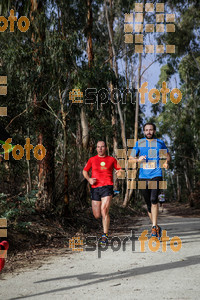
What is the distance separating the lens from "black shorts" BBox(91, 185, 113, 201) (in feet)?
19.4

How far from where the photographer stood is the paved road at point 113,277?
3430mm

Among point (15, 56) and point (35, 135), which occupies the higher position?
point (15, 56)

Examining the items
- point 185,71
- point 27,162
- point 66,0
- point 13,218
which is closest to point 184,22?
point 185,71

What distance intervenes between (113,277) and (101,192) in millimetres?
2045

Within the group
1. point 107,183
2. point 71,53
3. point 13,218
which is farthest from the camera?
point 71,53

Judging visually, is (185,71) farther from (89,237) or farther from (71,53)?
(89,237)

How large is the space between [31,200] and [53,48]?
337cm

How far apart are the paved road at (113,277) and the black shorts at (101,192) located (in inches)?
35.8

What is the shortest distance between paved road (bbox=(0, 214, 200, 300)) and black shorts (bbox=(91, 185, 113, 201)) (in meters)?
0.91

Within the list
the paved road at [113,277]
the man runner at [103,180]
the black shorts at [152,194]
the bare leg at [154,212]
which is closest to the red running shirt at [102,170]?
the man runner at [103,180]

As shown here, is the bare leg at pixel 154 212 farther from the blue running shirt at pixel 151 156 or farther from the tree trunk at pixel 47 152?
the tree trunk at pixel 47 152

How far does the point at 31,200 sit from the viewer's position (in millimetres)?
6582

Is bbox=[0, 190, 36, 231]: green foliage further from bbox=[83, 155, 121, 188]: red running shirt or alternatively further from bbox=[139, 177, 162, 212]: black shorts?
bbox=[139, 177, 162, 212]: black shorts

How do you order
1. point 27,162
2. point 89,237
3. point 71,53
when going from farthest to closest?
1. point 71,53
2. point 27,162
3. point 89,237
